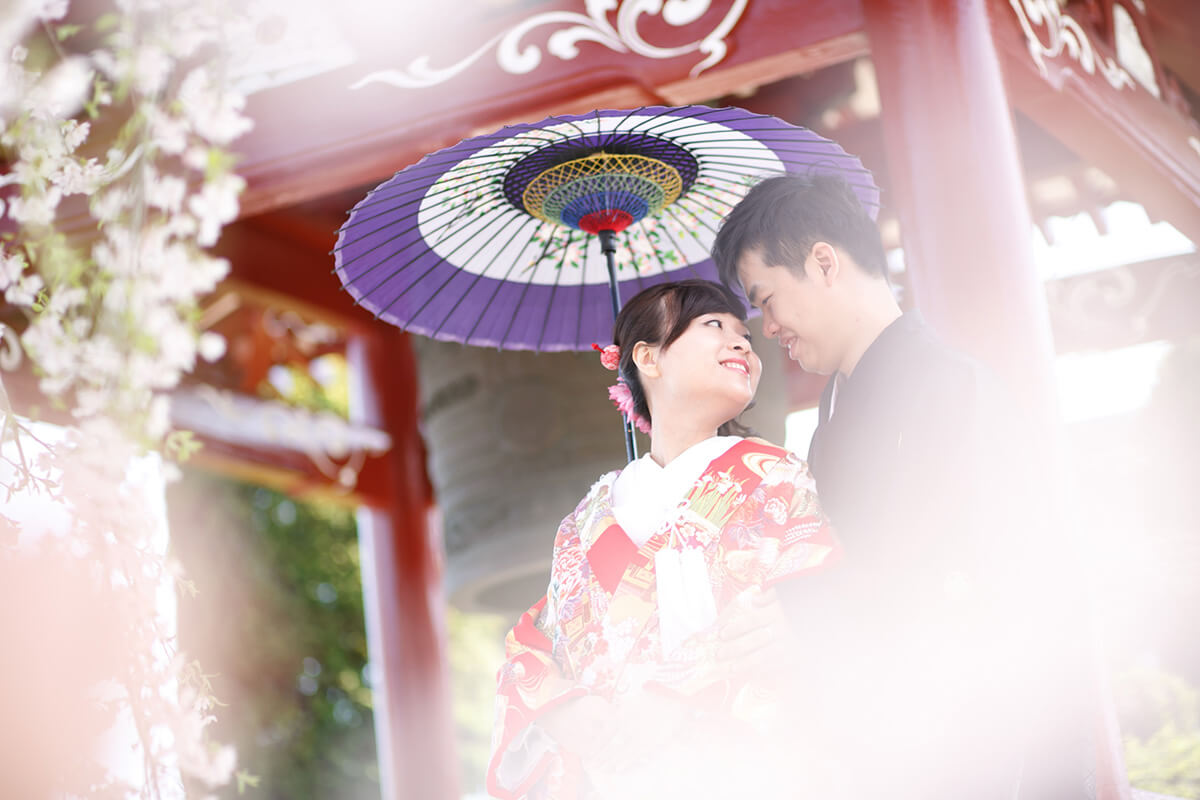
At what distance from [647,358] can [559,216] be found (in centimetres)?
35

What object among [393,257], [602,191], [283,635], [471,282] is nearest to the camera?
[602,191]

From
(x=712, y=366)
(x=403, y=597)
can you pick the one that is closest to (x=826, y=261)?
(x=712, y=366)

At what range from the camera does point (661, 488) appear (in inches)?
72.4

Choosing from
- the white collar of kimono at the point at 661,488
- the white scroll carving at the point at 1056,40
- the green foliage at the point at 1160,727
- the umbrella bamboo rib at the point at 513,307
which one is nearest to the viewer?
the white collar of kimono at the point at 661,488

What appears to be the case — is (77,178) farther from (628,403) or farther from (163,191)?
(628,403)

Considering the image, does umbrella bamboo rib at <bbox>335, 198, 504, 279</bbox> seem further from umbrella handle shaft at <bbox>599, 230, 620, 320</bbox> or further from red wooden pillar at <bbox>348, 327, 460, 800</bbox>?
red wooden pillar at <bbox>348, 327, 460, 800</bbox>

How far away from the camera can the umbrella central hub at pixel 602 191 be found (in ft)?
6.59

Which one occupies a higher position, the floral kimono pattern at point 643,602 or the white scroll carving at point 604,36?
the white scroll carving at point 604,36

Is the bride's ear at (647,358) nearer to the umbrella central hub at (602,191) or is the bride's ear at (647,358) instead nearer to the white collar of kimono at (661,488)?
the white collar of kimono at (661,488)

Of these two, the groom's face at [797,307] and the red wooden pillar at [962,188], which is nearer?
the groom's face at [797,307]

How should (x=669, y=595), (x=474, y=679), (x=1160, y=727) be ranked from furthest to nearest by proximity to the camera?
1. (x=474, y=679)
2. (x=1160, y=727)
3. (x=669, y=595)

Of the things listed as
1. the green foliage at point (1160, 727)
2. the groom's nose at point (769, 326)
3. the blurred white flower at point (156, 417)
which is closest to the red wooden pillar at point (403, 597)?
the green foliage at point (1160, 727)

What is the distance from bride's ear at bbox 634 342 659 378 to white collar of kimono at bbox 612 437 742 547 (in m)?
0.14

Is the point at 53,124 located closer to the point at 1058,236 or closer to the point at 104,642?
the point at 104,642
